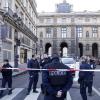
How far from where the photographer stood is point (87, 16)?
89500 millimetres

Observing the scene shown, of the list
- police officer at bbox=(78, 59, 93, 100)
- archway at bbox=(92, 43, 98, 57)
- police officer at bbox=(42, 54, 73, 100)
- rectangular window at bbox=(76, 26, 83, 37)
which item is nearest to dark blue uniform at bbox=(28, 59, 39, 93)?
police officer at bbox=(78, 59, 93, 100)

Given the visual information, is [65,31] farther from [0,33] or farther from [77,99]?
[77,99]

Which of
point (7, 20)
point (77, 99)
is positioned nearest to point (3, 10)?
point (7, 20)

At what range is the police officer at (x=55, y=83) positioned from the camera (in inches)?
285

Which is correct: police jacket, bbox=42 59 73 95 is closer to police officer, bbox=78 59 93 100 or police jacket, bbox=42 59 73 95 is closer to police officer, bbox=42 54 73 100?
police officer, bbox=42 54 73 100

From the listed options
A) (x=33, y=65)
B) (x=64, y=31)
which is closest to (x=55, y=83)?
(x=33, y=65)

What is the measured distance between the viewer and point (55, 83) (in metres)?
7.34

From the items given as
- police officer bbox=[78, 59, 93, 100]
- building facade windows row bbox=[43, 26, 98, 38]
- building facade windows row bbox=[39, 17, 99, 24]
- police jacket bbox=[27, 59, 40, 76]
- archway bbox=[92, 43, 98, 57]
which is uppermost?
building facade windows row bbox=[39, 17, 99, 24]

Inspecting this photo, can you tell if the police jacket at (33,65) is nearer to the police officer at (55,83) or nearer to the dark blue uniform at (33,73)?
the dark blue uniform at (33,73)

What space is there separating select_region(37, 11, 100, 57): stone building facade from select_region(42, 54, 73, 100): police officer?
263ft

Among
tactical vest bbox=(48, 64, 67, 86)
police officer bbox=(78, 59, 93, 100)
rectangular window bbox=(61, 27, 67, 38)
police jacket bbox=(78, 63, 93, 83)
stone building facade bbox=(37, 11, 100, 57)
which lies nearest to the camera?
tactical vest bbox=(48, 64, 67, 86)

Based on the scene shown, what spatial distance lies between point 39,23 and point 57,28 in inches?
201

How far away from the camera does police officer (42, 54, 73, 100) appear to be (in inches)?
285

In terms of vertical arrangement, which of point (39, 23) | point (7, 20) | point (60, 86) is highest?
point (39, 23)
